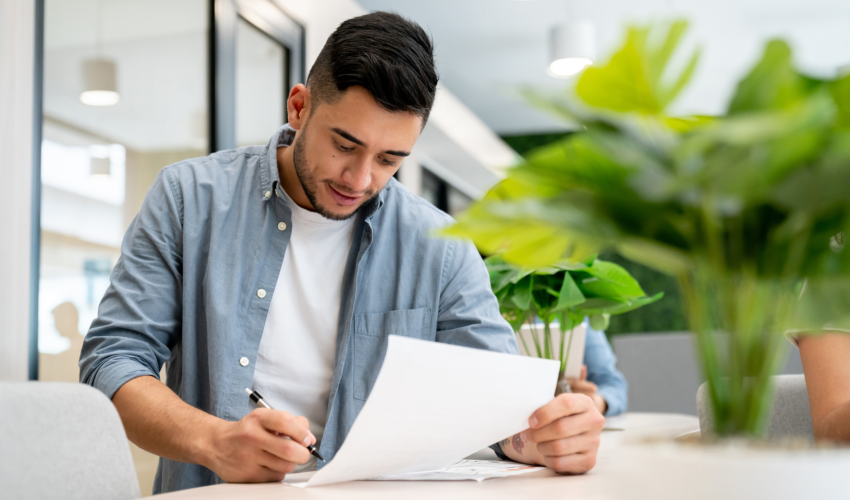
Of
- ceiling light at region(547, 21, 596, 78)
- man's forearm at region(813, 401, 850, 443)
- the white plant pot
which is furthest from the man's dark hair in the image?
ceiling light at region(547, 21, 596, 78)

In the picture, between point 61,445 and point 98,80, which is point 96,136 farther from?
point 61,445

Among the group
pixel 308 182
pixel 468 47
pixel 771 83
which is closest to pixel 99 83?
pixel 308 182

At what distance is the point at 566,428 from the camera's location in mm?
804

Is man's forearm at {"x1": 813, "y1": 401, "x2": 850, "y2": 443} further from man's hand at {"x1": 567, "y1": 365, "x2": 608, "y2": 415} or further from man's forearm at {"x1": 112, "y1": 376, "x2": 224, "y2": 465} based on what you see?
man's hand at {"x1": 567, "y1": 365, "x2": 608, "y2": 415}

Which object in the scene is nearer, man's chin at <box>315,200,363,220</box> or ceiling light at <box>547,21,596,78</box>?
man's chin at <box>315,200,363,220</box>

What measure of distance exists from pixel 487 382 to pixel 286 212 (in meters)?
0.68

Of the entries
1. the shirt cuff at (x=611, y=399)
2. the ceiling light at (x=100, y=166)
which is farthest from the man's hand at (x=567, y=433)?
the ceiling light at (x=100, y=166)

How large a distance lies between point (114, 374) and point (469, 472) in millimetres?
494

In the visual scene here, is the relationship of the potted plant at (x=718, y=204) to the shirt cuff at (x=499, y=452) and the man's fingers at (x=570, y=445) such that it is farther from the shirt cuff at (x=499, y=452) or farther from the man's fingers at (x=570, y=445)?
the shirt cuff at (x=499, y=452)

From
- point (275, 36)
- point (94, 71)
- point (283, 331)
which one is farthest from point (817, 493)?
point (275, 36)

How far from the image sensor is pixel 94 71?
1.98 meters

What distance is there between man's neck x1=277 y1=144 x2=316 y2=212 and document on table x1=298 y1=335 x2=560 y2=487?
2.10 ft

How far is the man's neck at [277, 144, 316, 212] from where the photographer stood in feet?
4.21

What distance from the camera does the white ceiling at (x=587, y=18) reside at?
14.4 feet
